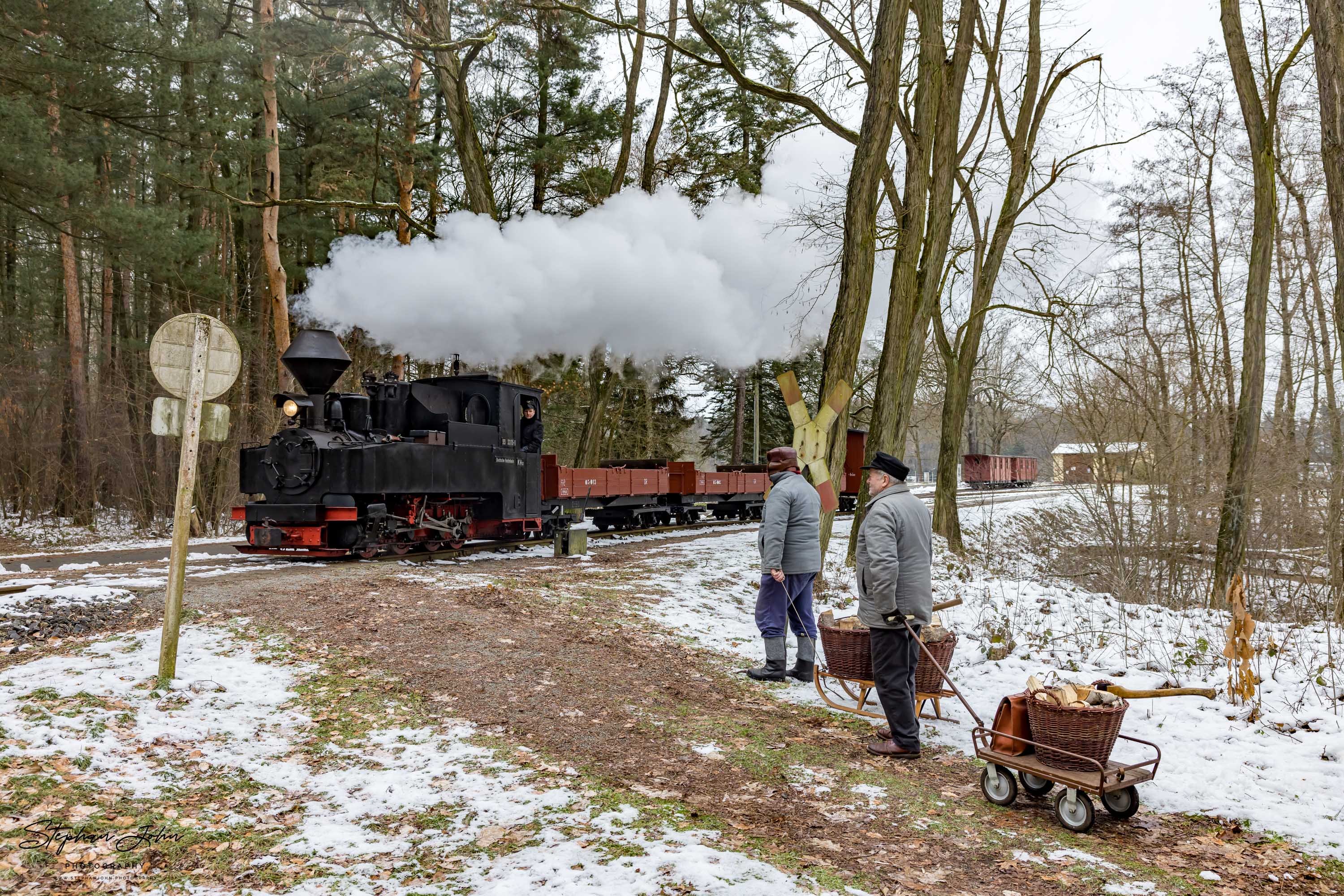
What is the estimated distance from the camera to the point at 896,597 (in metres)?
5.35

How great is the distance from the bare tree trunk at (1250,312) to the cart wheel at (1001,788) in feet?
30.8

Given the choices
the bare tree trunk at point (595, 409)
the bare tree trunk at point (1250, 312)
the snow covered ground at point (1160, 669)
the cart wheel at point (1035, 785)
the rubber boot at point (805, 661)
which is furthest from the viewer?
the bare tree trunk at point (595, 409)

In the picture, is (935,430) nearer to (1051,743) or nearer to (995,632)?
(995,632)

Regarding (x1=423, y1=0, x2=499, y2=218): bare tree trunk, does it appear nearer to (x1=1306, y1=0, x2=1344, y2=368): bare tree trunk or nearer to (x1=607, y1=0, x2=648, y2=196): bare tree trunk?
(x1=607, y1=0, x2=648, y2=196): bare tree trunk

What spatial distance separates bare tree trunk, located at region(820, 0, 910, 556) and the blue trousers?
4682 mm

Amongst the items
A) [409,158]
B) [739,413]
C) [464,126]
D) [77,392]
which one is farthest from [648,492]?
[739,413]

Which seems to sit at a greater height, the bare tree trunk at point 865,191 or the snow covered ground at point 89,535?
the bare tree trunk at point 865,191

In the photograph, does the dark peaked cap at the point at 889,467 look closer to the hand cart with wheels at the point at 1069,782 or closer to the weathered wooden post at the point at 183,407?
the hand cart with wheels at the point at 1069,782

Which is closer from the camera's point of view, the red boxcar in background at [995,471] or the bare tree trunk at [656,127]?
the bare tree trunk at [656,127]

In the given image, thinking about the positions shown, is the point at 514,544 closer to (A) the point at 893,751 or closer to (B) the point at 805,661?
(B) the point at 805,661

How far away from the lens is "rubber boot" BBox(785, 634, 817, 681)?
7121 millimetres

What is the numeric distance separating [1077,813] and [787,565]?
9.73 ft

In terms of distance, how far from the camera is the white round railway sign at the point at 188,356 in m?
5.77

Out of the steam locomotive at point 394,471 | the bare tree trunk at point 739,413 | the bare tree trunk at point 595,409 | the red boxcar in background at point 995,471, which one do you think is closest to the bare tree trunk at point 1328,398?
the steam locomotive at point 394,471
